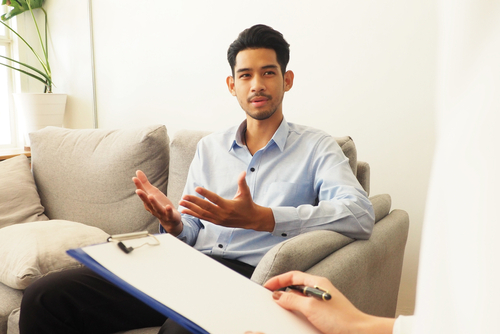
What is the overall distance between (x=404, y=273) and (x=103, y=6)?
8.24ft

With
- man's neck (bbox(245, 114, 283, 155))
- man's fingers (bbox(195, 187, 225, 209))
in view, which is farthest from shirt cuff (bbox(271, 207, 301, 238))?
man's neck (bbox(245, 114, 283, 155))

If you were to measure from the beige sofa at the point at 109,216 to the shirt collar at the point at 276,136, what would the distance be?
0.23 meters

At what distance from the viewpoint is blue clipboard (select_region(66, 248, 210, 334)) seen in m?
0.53

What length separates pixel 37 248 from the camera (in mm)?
1425

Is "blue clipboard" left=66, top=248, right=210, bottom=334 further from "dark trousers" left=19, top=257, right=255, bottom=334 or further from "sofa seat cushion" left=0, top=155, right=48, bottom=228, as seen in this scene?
"sofa seat cushion" left=0, top=155, right=48, bottom=228

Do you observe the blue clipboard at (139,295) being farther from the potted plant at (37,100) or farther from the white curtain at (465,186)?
the potted plant at (37,100)

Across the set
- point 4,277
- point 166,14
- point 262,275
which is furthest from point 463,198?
point 166,14

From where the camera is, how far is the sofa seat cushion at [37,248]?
1371 mm

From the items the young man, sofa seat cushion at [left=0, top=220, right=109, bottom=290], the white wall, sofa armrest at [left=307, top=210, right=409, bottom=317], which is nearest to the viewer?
sofa armrest at [left=307, top=210, right=409, bottom=317]

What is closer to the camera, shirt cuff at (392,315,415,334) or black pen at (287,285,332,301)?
shirt cuff at (392,315,415,334)

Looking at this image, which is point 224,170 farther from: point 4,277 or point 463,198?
point 463,198

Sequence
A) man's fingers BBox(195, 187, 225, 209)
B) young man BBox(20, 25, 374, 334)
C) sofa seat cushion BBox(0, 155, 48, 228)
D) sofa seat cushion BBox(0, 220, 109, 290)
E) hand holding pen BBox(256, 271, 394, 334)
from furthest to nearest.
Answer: sofa seat cushion BBox(0, 155, 48, 228)
sofa seat cushion BBox(0, 220, 109, 290)
young man BBox(20, 25, 374, 334)
man's fingers BBox(195, 187, 225, 209)
hand holding pen BBox(256, 271, 394, 334)

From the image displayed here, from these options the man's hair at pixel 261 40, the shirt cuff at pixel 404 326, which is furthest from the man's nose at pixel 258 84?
the shirt cuff at pixel 404 326

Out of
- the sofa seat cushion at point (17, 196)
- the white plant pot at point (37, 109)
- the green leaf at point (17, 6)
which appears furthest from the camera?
the green leaf at point (17, 6)
